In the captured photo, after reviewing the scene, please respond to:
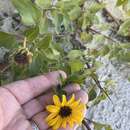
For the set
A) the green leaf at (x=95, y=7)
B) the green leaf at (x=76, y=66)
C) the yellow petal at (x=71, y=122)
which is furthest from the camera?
the green leaf at (x=95, y=7)

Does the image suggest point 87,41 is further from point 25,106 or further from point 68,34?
point 25,106

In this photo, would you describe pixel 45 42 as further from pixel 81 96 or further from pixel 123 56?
pixel 123 56

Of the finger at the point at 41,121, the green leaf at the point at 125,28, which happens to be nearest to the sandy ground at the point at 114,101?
the green leaf at the point at 125,28

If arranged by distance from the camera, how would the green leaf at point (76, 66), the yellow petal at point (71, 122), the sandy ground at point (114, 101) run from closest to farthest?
the yellow petal at point (71, 122) < the green leaf at point (76, 66) < the sandy ground at point (114, 101)

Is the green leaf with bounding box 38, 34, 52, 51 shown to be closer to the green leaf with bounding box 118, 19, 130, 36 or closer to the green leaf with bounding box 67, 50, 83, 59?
the green leaf with bounding box 67, 50, 83, 59

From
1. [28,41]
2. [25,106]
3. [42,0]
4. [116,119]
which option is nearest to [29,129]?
[25,106]

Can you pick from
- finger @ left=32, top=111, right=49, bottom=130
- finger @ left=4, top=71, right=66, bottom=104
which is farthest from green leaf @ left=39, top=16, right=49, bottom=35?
finger @ left=32, top=111, right=49, bottom=130

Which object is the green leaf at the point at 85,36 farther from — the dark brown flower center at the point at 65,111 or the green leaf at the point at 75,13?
the dark brown flower center at the point at 65,111

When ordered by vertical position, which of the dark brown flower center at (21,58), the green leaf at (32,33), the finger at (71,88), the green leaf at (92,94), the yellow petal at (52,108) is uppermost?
the green leaf at (32,33)

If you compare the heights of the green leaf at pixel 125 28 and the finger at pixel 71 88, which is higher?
the green leaf at pixel 125 28
